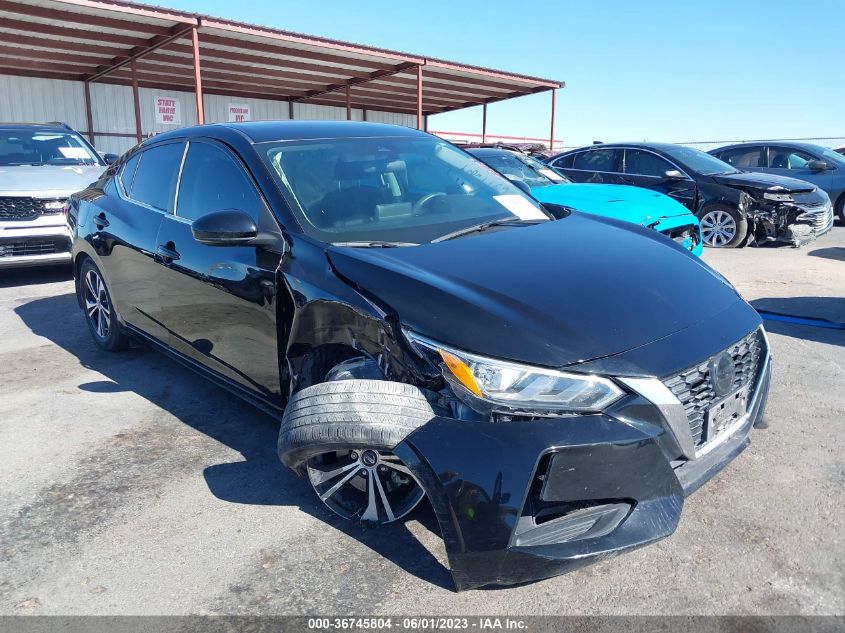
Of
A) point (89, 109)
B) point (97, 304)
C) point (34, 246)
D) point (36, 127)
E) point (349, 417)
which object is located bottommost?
point (97, 304)

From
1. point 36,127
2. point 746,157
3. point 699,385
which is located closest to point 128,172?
point 699,385

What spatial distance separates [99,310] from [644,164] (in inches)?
288

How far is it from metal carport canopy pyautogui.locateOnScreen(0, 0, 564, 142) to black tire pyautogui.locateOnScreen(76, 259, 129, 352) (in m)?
8.01

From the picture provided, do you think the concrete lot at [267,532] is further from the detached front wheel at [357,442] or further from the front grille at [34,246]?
the front grille at [34,246]

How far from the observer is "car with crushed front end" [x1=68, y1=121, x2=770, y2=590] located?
1913mm

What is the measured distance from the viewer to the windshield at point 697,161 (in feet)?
29.9

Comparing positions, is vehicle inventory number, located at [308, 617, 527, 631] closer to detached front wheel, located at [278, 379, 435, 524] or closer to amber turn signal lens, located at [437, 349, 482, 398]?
detached front wheel, located at [278, 379, 435, 524]

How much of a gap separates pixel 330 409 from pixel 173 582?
0.81 meters

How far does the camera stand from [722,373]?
2240 millimetres

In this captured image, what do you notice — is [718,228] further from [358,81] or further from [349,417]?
[358,81]

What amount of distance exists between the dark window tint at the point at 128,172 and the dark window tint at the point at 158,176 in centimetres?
6

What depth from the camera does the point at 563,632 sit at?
1.98 metres

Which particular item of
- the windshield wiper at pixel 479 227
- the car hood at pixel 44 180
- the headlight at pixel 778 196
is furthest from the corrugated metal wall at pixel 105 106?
the windshield wiper at pixel 479 227

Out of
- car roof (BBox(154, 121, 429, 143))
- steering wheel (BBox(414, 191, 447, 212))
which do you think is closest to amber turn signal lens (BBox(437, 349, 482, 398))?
steering wheel (BBox(414, 191, 447, 212))
